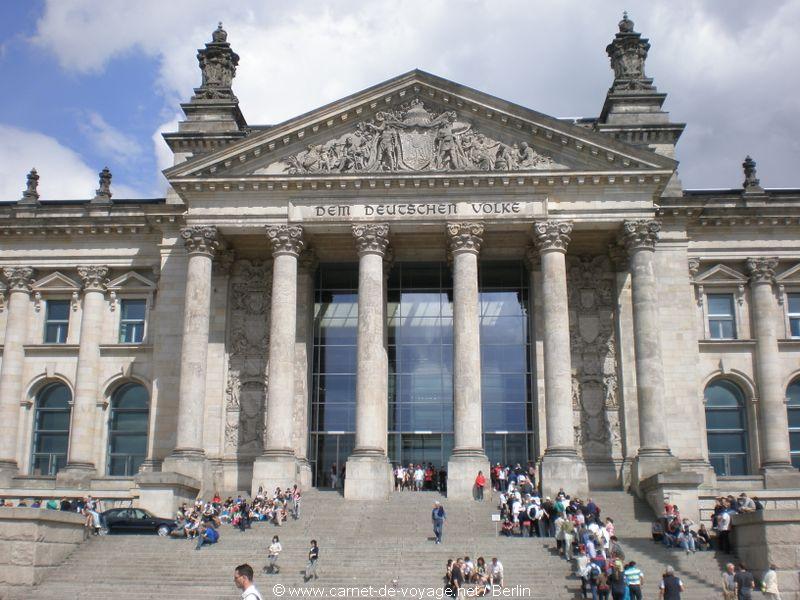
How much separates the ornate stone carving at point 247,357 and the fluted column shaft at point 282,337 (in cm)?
270

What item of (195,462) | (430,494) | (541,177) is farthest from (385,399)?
(541,177)

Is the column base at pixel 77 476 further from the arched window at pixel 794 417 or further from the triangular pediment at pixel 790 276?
the triangular pediment at pixel 790 276

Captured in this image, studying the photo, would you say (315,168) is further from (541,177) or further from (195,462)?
(195,462)

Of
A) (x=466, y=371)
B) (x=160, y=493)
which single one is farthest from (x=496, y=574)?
(x=160, y=493)

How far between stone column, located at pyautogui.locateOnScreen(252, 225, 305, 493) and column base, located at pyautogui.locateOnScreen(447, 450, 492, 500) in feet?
22.3

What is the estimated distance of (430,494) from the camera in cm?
4159

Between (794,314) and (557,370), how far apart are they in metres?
15.5

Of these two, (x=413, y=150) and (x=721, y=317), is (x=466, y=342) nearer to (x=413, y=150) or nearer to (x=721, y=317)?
(x=413, y=150)

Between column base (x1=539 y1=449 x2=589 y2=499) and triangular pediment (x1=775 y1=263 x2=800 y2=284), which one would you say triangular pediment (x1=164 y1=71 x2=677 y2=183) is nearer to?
triangular pediment (x1=775 y1=263 x2=800 y2=284)

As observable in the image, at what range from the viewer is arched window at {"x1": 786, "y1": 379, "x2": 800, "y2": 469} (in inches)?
1874

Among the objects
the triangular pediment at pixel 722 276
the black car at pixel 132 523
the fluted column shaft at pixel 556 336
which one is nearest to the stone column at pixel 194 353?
the black car at pixel 132 523

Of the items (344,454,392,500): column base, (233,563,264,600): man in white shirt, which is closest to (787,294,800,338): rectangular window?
(344,454,392,500): column base

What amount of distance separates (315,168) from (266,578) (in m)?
21.0

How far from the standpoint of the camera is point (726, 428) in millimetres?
47844
